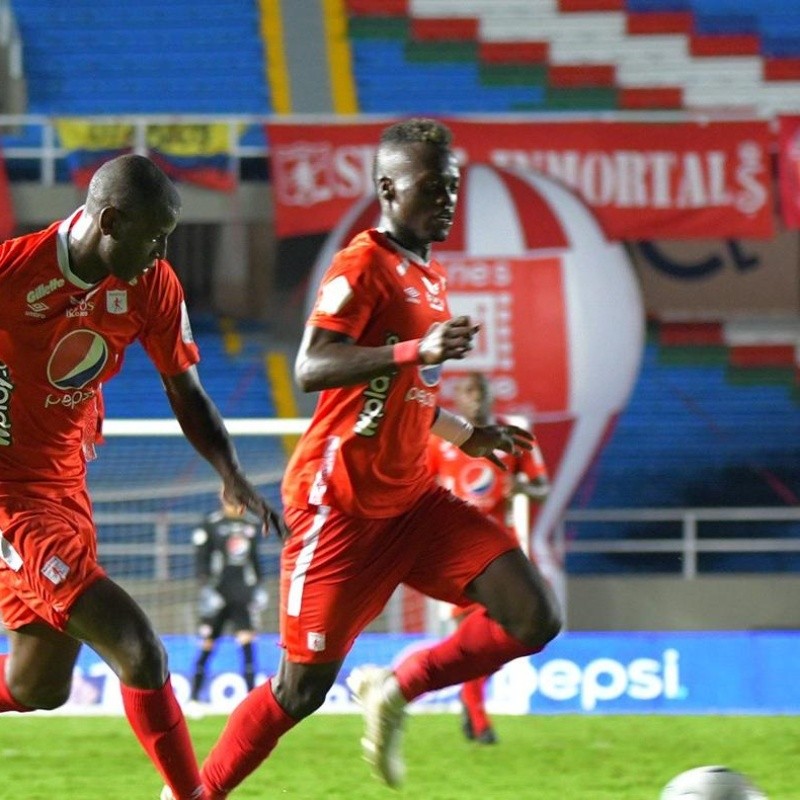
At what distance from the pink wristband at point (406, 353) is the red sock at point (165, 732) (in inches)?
43.6

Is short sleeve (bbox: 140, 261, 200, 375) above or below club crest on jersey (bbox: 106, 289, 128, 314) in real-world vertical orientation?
below

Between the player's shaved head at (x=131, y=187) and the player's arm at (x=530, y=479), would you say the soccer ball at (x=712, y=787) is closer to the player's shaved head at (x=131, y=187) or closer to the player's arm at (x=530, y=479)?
the player's shaved head at (x=131, y=187)

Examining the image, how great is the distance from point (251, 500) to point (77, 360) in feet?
2.13

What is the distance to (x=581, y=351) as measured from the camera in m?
17.6

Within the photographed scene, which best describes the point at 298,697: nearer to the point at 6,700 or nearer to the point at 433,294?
the point at 6,700

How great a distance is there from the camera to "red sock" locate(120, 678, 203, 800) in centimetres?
494

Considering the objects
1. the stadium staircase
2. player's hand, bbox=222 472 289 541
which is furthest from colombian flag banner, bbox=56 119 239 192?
player's hand, bbox=222 472 289 541

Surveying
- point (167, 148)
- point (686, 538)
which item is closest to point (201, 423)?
point (167, 148)

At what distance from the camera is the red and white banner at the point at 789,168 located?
1534 cm

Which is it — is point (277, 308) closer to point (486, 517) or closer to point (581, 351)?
point (581, 351)

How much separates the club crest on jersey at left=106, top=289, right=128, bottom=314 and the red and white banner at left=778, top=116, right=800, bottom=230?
1119cm

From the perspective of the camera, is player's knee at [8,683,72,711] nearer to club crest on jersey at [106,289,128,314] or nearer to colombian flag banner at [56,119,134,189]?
club crest on jersey at [106,289,128,314]

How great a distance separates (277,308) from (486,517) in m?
13.7

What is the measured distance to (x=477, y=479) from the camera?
978 centimetres
